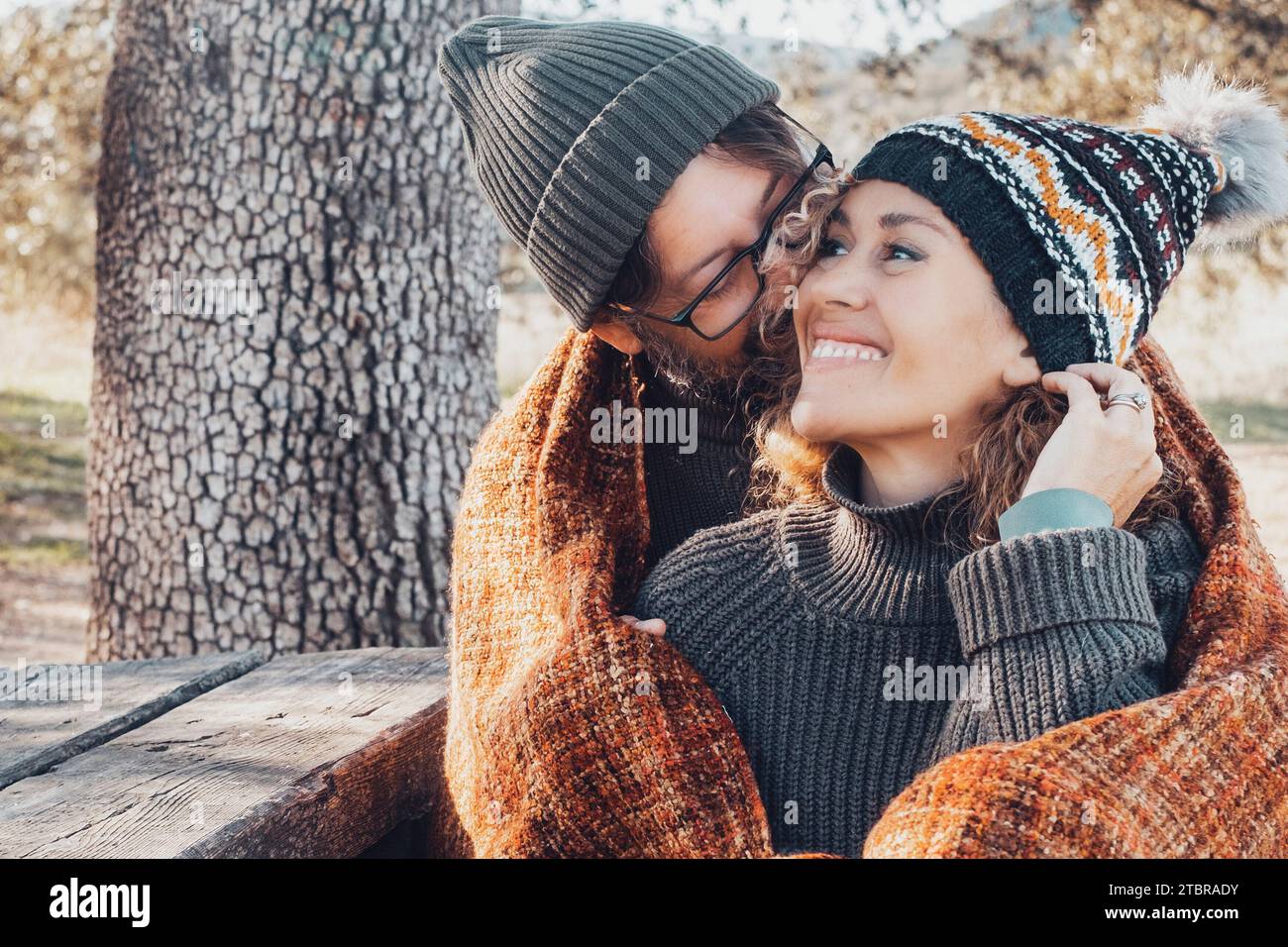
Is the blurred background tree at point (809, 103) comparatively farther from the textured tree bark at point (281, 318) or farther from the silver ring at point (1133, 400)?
the silver ring at point (1133, 400)

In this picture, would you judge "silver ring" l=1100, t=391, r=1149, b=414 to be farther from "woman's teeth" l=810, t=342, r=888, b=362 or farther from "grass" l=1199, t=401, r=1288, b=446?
"grass" l=1199, t=401, r=1288, b=446

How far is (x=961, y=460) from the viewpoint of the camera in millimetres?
2064

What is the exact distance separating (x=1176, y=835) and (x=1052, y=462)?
1.88 ft

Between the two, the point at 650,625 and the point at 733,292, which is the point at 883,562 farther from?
the point at 733,292

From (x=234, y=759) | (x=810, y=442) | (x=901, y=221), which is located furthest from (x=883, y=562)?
(x=234, y=759)

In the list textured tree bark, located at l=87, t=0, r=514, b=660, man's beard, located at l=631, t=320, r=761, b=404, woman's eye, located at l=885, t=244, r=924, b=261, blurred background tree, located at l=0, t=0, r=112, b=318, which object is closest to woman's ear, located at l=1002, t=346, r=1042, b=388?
woman's eye, located at l=885, t=244, r=924, b=261

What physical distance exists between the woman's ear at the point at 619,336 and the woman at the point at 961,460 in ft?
1.56

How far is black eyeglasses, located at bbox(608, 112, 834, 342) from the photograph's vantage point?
240 cm

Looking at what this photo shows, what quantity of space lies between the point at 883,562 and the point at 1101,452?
15.7 inches
